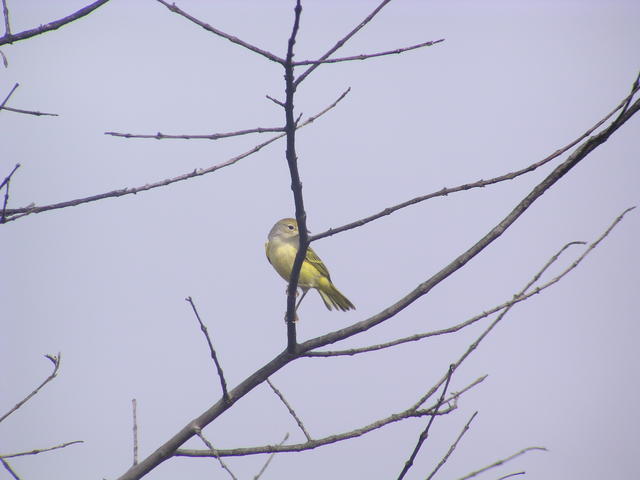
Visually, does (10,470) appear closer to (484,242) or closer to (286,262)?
(484,242)

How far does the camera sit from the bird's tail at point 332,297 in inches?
323

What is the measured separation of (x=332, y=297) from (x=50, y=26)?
5530 mm

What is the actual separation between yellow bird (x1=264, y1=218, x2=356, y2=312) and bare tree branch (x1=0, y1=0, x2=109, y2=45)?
4.50 m

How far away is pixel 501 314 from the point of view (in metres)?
3.29

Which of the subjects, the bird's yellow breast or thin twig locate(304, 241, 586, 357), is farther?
the bird's yellow breast

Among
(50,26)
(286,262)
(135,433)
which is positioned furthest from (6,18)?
(286,262)

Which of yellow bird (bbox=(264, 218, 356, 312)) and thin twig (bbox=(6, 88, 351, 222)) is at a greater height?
yellow bird (bbox=(264, 218, 356, 312))

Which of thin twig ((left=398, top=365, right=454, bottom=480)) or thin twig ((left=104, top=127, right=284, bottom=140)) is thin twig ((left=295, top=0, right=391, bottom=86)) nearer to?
thin twig ((left=104, top=127, right=284, bottom=140))

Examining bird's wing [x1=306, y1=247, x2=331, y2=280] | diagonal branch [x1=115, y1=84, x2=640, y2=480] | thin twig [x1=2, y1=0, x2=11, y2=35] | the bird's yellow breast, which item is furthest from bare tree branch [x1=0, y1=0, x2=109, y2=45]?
bird's wing [x1=306, y1=247, x2=331, y2=280]

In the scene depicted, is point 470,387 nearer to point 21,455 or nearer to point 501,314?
point 501,314

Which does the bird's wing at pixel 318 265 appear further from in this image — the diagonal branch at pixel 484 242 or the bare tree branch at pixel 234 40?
the bare tree branch at pixel 234 40

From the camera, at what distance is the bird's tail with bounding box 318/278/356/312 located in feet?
26.9

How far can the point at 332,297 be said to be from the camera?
829 centimetres

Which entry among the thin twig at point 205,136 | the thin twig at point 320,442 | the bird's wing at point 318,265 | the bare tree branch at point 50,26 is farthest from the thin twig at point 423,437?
the bird's wing at point 318,265
